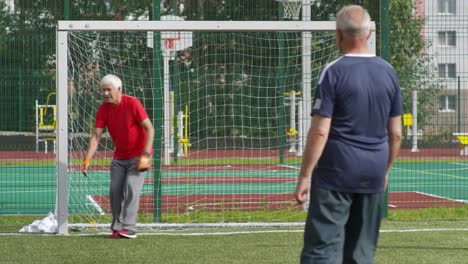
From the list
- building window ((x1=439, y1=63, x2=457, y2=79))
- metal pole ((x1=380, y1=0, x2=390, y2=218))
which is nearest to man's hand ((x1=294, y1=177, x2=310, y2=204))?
metal pole ((x1=380, y1=0, x2=390, y2=218))

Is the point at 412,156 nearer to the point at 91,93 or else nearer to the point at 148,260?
the point at 91,93

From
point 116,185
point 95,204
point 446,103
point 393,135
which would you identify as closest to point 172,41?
point 95,204

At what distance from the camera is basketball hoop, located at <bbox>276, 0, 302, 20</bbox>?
14117 mm

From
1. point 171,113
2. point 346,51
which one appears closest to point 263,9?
point 171,113

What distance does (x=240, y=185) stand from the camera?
47.2 ft

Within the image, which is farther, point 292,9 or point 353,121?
point 292,9

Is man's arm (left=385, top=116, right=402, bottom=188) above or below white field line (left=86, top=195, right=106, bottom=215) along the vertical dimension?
above

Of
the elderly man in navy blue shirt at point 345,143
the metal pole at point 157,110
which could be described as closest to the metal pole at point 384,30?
the metal pole at point 157,110

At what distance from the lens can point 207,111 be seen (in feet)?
46.1

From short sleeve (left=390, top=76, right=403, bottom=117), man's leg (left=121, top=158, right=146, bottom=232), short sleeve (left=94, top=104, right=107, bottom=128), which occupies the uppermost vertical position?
short sleeve (left=390, top=76, right=403, bottom=117)

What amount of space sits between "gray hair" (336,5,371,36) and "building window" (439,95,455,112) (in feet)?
38.0

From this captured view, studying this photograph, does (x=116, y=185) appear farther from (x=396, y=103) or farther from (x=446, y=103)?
(x=446, y=103)

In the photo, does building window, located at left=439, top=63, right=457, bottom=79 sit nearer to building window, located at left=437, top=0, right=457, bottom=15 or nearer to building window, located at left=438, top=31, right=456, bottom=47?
building window, located at left=438, top=31, right=456, bottom=47

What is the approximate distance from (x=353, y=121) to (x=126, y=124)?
5.25 m
